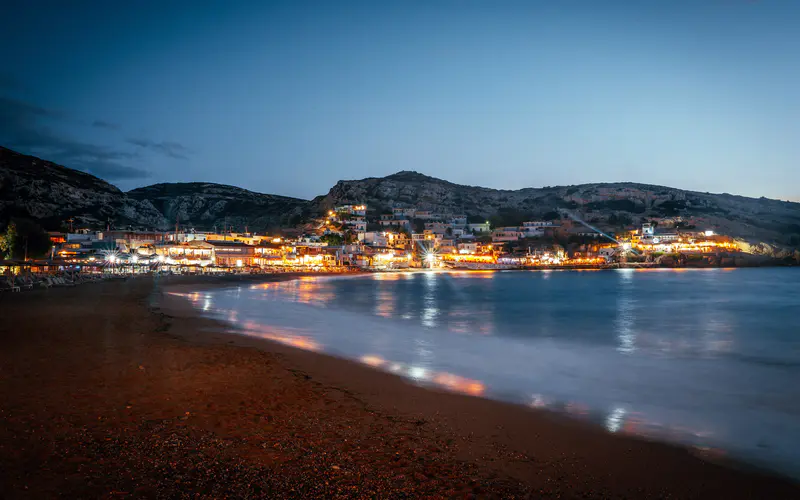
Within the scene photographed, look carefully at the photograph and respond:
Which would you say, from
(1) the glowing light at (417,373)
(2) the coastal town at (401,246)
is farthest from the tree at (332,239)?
(1) the glowing light at (417,373)

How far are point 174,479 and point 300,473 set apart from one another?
3.96 feet

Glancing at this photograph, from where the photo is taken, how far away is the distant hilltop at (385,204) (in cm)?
10150

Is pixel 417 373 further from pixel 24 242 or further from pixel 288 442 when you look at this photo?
pixel 24 242

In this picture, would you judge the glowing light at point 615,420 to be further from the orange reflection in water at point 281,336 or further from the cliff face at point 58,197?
the cliff face at point 58,197

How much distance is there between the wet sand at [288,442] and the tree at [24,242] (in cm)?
4888

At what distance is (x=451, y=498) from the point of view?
441 centimetres

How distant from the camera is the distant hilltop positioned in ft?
333

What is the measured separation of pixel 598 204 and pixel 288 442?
7056 inches

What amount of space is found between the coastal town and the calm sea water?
145ft

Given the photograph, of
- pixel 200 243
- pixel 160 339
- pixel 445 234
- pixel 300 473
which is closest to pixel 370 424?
pixel 300 473

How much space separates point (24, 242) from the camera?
48719 mm

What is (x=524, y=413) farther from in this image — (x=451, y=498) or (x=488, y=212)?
(x=488, y=212)

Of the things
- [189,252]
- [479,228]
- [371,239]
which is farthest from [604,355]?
[479,228]

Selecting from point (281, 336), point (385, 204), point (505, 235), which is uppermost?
point (385, 204)
